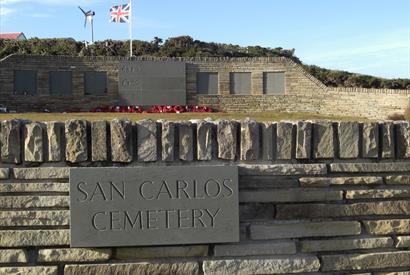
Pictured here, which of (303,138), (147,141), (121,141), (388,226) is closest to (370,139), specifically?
(303,138)

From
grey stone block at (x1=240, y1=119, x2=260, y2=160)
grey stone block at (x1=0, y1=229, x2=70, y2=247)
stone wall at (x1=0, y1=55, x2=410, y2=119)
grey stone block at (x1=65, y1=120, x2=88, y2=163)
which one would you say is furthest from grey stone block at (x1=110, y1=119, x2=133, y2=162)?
stone wall at (x1=0, y1=55, x2=410, y2=119)

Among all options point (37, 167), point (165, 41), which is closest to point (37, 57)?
point (165, 41)

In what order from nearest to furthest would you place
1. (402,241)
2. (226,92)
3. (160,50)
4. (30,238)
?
(30,238) < (402,241) < (226,92) < (160,50)

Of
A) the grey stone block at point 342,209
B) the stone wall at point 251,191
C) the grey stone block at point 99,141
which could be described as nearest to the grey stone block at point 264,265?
the stone wall at point 251,191

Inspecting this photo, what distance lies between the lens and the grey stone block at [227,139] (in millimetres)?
2985

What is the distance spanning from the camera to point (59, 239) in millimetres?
2871

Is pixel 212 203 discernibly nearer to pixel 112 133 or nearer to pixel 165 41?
pixel 112 133

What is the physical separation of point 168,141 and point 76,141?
46cm

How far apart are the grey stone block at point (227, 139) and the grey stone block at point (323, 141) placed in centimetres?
44

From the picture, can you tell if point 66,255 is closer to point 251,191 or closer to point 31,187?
point 31,187

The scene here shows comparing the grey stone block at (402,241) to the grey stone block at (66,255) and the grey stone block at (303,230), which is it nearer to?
the grey stone block at (303,230)

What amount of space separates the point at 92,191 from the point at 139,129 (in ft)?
1.28

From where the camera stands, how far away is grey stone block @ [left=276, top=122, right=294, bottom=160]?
119 inches

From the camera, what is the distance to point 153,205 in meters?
2.92
